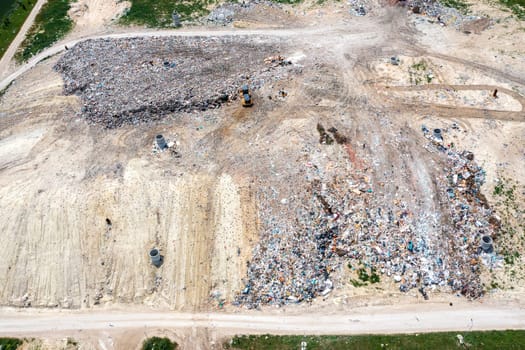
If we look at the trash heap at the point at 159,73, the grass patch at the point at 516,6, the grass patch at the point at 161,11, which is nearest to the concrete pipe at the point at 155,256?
the trash heap at the point at 159,73

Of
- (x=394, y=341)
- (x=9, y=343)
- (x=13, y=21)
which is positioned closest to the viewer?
(x=394, y=341)

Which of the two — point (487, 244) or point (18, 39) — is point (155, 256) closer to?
point (487, 244)

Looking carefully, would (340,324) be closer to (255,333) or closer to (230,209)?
(255,333)

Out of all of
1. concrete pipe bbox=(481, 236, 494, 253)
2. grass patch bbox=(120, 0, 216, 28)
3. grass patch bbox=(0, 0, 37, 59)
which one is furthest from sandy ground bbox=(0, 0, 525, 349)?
grass patch bbox=(120, 0, 216, 28)

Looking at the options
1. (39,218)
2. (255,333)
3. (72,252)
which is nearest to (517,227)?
(255,333)

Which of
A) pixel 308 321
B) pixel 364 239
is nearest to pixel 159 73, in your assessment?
pixel 364 239

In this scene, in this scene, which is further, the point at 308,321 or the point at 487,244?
the point at 487,244
